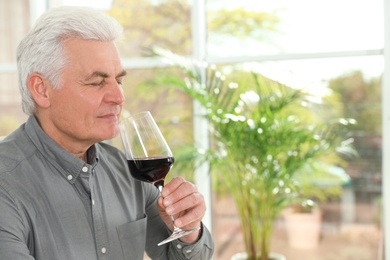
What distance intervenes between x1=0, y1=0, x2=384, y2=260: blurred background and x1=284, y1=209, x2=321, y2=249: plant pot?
0.09 ft

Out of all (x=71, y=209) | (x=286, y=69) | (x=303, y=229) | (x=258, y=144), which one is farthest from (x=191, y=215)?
(x=303, y=229)

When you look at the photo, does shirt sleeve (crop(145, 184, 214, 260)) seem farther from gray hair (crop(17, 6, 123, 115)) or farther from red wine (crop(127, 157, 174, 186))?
gray hair (crop(17, 6, 123, 115))

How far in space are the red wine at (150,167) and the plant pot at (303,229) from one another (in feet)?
8.47

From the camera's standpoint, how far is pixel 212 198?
4305 millimetres

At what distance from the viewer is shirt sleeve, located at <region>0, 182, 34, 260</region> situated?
4.76 ft

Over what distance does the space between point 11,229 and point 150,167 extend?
0.38 meters

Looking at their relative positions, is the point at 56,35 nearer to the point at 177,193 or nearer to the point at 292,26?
the point at 177,193

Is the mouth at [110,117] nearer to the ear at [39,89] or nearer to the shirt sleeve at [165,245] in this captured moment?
the ear at [39,89]

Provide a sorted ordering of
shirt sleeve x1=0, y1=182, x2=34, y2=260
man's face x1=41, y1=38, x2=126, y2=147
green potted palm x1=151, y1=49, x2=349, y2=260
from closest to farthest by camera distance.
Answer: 1. shirt sleeve x1=0, y1=182, x2=34, y2=260
2. man's face x1=41, y1=38, x2=126, y2=147
3. green potted palm x1=151, y1=49, x2=349, y2=260

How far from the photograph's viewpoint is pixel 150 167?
1.62 metres

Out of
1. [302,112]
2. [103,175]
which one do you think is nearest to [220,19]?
[302,112]

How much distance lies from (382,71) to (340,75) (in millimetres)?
267

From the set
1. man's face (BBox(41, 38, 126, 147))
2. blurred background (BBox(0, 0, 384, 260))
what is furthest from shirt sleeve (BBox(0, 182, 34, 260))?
blurred background (BBox(0, 0, 384, 260))

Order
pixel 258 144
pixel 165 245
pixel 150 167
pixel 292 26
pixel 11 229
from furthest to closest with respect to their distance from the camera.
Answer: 1. pixel 292 26
2. pixel 258 144
3. pixel 165 245
4. pixel 150 167
5. pixel 11 229
